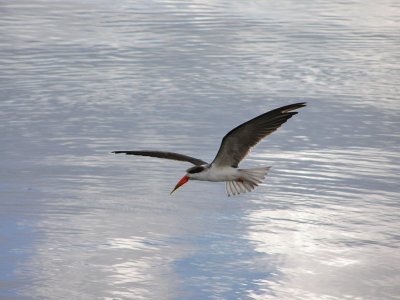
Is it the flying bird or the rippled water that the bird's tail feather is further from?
the rippled water

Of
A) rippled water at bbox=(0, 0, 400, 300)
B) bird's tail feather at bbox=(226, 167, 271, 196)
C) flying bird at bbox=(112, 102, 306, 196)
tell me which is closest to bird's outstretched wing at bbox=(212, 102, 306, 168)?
flying bird at bbox=(112, 102, 306, 196)

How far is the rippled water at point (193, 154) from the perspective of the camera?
7914 millimetres

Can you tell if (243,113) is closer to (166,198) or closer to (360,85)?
(360,85)

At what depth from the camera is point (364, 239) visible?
8.59 meters

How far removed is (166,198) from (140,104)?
334 cm

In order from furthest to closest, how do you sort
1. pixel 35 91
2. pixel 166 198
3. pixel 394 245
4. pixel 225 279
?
pixel 35 91
pixel 166 198
pixel 394 245
pixel 225 279

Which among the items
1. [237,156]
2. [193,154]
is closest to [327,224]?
[237,156]

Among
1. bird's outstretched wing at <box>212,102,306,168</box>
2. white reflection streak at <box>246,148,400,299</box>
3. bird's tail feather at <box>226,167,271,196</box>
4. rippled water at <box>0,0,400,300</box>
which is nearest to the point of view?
white reflection streak at <box>246,148,400,299</box>

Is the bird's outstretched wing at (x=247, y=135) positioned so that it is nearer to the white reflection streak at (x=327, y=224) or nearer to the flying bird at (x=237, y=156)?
the flying bird at (x=237, y=156)

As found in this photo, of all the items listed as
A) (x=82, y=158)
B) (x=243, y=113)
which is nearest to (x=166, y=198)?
(x=82, y=158)

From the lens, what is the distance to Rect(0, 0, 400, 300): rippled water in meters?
7.91

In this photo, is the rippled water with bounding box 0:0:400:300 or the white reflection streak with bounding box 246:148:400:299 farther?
the rippled water with bounding box 0:0:400:300

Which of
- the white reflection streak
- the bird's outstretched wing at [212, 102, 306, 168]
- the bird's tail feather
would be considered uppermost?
the bird's outstretched wing at [212, 102, 306, 168]

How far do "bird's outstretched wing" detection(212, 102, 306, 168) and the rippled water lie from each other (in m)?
0.65
